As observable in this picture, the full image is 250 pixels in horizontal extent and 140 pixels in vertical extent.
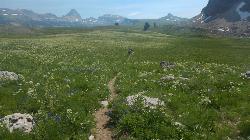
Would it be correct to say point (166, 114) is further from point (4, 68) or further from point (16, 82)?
point (4, 68)

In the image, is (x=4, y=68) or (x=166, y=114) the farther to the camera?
(x=4, y=68)

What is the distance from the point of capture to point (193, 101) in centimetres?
2339

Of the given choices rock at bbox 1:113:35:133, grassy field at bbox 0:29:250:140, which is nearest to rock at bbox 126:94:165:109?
grassy field at bbox 0:29:250:140

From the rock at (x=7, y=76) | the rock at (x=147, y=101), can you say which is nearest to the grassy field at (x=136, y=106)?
the rock at (x=147, y=101)

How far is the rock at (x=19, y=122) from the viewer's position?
18.1 metres

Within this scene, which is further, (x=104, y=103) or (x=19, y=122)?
(x=104, y=103)

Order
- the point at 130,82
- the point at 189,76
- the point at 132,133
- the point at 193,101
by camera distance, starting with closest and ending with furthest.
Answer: the point at 132,133 → the point at 193,101 → the point at 130,82 → the point at 189,76

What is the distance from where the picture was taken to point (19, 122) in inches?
727

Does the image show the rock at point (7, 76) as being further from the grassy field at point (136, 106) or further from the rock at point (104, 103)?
the rock at point (104, 103)

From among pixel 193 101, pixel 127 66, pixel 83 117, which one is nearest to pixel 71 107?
pixel 83 117

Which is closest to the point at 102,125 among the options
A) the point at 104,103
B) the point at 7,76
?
the point at 104,103

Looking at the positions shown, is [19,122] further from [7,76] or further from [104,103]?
[7,76]

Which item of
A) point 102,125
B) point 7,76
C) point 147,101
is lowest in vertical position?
point 102,125

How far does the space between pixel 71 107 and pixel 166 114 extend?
5434 mm
